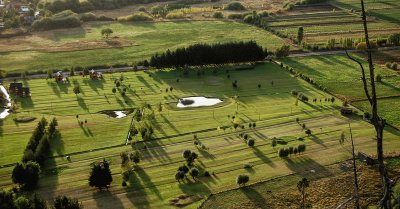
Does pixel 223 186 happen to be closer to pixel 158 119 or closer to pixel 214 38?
pixel 158 119

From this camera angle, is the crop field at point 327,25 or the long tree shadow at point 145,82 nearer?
the long tree shadow at point 145,82

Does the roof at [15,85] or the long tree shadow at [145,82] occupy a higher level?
the roof at [15,85]

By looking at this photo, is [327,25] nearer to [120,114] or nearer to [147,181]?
[120,114]

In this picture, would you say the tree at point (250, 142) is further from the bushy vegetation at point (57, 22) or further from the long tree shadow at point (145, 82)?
the bushy vegetation at point (57, 22)

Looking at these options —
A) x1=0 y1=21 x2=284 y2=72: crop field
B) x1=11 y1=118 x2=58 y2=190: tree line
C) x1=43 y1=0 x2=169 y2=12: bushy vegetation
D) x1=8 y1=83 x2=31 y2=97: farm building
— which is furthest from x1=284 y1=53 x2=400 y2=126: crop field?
x1=43 y1=0 x2=169 y2=12: bushy vegetation

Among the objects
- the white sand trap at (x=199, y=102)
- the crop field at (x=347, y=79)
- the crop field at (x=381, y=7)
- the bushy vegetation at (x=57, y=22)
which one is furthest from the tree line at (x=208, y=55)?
the crop field at (x=381, y=7)

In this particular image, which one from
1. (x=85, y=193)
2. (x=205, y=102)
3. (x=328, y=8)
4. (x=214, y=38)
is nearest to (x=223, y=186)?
(x=85, y=193)
